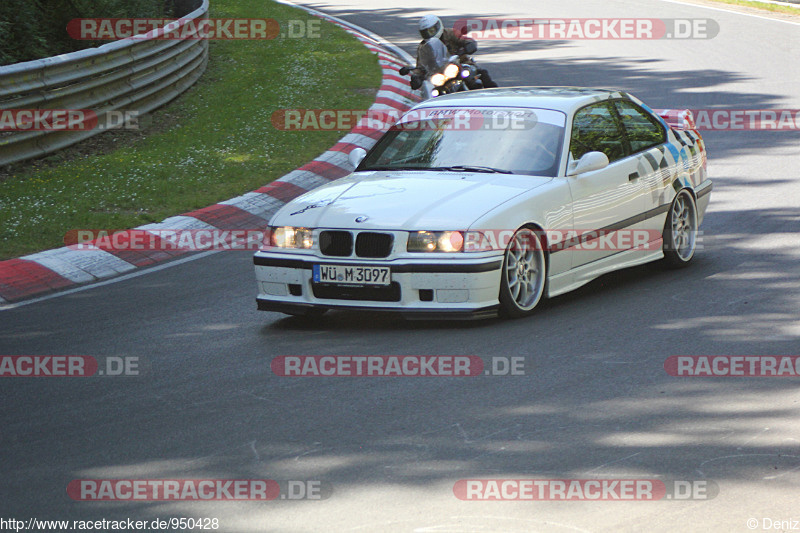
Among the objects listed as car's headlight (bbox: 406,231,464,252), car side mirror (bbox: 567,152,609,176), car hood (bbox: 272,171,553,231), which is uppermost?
car side mirror (bbox: 567,152,609,176)

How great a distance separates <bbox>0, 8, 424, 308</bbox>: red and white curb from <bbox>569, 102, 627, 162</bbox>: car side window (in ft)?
12.4

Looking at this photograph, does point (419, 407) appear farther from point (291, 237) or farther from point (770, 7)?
point (770, 7)

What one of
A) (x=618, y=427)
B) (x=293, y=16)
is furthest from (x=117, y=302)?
(x=293, y=16)

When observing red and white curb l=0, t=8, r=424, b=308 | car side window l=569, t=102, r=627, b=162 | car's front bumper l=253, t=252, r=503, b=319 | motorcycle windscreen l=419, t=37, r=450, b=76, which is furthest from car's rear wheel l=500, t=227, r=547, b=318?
motorcycle windscreen l=419, t=37, r=450, b=76

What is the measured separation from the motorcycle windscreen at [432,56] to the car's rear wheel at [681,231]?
4716 mm

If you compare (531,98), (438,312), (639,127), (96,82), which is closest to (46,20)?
(96,82)

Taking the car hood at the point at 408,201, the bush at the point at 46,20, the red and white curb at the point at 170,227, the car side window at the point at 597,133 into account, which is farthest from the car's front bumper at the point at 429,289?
the bush at the point at 46,20

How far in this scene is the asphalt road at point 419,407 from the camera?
4.64 m

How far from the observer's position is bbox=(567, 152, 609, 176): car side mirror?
7.95 metres

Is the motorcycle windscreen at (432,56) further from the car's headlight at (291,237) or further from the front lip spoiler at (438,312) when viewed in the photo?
the front lip spoiler at (438,312)

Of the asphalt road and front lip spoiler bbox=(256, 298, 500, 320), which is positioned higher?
front lip spoiler bbox=(256, 298, 500, 320)

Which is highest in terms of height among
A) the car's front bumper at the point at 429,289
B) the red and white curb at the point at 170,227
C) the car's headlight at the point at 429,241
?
the car's headlight at the point at 429,241

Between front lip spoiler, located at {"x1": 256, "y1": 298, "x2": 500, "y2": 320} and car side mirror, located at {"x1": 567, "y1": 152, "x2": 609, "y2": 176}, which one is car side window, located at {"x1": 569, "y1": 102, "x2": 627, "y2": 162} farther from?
front lip spoiler, located at {"x1": 256, "y1": 298, "x2": 500, "y2": 320}

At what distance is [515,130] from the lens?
27.3ft
